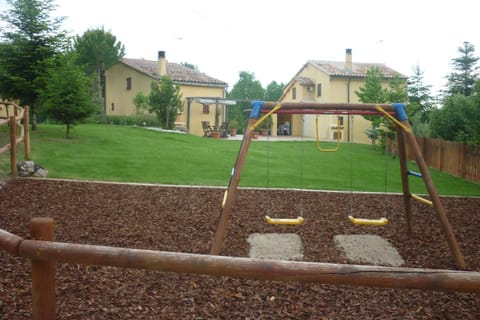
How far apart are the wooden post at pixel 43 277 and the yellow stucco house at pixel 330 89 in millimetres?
27442

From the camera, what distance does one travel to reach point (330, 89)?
32125mm

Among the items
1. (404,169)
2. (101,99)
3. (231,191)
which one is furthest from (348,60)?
(231,191)

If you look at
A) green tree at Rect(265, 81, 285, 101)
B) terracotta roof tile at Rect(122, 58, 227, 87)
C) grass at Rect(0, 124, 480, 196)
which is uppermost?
green tree at Rect(265, 81, 285, 101)

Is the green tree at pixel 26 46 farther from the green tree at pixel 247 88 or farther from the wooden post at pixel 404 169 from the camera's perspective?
the green tree at pixel 247 88

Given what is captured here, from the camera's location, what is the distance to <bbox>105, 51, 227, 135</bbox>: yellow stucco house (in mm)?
32125

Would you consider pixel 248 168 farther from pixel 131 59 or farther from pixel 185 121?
pixel 131 59

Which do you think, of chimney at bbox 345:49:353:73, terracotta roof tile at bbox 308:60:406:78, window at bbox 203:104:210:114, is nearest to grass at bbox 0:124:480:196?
window at bbox 203:104:210:114

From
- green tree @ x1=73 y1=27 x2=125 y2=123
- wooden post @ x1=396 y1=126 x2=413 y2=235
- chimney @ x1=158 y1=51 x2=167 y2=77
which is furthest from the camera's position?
green tree @ x1=73 y1=27 x2=125 y2=123

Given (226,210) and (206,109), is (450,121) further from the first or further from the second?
(206,109)

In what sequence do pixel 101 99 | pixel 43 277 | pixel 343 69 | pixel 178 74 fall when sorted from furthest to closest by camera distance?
pixel 101 99 → pixel 343 69 → pixel 178 74 → pixel 43 277

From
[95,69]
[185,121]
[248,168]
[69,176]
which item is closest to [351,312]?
[69,176]

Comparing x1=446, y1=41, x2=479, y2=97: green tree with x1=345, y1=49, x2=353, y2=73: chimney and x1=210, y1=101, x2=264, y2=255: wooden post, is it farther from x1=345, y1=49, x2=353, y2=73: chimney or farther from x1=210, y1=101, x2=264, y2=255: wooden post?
x1=210, y1=101, x2=264, y2=255: wooden post

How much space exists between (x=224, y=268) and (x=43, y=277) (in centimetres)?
111

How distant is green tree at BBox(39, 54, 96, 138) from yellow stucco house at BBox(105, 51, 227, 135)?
13.6m
